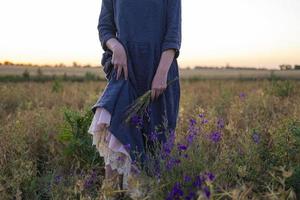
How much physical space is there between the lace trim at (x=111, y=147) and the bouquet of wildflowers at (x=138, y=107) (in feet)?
0.50

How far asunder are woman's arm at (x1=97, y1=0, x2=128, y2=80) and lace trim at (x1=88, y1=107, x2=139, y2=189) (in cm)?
32

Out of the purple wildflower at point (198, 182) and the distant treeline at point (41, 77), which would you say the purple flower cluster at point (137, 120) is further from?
the distant treeline at point (41, 77)

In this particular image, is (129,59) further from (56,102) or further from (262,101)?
(56,102)

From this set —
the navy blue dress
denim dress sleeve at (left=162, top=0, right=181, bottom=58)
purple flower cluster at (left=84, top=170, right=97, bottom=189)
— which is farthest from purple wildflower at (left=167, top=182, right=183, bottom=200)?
denim dress sleeve at (left=162, top=0, right=181, bottom=58)

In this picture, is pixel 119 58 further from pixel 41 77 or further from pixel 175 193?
pixel 41 77

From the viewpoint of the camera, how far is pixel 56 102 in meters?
10.1

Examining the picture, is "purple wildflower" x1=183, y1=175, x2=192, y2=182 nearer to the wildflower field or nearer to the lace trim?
the wildflower field

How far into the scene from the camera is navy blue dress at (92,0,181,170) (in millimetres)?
3422

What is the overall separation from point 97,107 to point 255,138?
1221 millimetres

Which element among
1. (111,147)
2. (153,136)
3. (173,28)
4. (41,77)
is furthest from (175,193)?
(41,77)

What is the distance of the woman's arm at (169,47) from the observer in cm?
344

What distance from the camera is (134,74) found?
3527 millimetres

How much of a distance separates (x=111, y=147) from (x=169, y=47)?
84 cm

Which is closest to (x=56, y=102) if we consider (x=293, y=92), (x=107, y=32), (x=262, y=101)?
(x=262, y=101)
